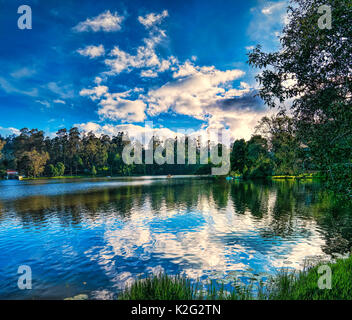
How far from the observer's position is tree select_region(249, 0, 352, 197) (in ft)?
26.6

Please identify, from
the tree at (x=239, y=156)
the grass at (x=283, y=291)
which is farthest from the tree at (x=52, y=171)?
the grass at (x=283, y=291)

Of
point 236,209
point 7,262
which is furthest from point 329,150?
point 236,209

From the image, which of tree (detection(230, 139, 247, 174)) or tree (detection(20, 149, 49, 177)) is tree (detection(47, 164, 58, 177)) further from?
tree (detection(230, 139, 247, 174))

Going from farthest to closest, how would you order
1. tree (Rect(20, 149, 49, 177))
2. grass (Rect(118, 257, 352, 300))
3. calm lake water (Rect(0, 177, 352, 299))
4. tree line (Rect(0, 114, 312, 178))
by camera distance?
tree line (Rect(0, 114, 312, 178)) → tree (Rect(20, 149, 49, 177)) → calm lake water (Rect(0, 177, 352, 299)) → grass (Rect(118, 257, 352, 300))

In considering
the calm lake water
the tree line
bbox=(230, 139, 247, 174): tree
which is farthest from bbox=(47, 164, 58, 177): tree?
the calm lake water

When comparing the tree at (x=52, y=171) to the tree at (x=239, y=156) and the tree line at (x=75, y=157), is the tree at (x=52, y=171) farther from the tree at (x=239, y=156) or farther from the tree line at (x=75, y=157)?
the tree at (x=239, y=156)

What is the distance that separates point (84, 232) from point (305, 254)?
17.2 meters

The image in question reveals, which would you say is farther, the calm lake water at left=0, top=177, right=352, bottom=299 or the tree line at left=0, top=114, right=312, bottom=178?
the tree line at left=0, top=114, right=312, bottom=178

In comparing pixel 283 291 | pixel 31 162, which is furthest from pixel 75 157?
pixel 283 291

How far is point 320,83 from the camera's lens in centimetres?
1056

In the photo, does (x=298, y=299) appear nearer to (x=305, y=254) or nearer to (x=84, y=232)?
(x=305, y=254)

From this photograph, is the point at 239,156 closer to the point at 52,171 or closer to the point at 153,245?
the point at 153,245
